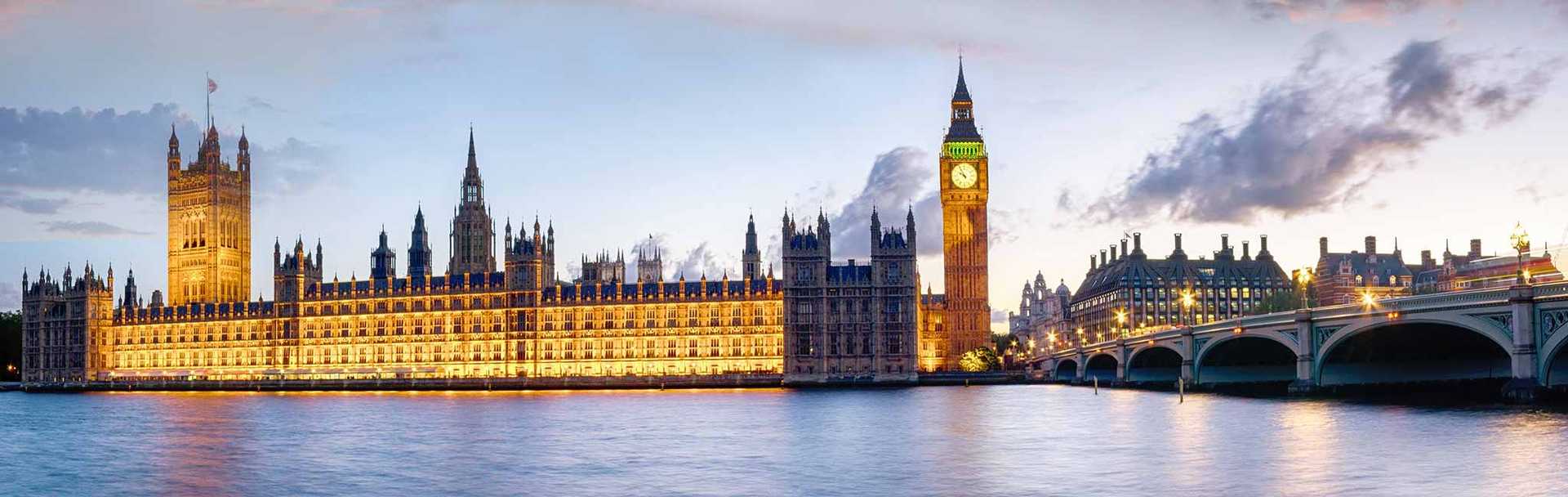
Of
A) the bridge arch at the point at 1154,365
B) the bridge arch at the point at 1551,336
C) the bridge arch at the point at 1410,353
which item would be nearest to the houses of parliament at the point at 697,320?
the bridge arch at the point at 1154,365

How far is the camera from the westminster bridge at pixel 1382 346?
73812 millimetres

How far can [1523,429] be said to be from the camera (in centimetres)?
6450

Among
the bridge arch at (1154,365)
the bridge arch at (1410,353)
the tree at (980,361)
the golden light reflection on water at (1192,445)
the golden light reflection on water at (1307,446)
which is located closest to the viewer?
the golden light reflection on water at (1307,446)

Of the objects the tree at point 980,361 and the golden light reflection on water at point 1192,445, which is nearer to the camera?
the golden light reflection on water at point 1192,445

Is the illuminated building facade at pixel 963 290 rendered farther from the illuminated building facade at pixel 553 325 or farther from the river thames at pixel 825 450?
the river thames at pixel 825 450

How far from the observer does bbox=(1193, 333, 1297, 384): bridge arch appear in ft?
372

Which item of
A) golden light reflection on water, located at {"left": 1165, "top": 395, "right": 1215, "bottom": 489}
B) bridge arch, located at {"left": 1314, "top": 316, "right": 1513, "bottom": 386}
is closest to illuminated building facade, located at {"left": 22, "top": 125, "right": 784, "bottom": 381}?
bridge arch, located at {"left": 1314, "top": 316, "right": 1513, "bottom": 386}

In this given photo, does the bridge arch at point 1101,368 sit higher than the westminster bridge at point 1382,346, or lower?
lower

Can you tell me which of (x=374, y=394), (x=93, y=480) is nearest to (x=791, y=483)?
(x=93, y=480)

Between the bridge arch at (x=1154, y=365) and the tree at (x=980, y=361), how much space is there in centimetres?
2828

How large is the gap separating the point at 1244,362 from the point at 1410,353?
87.6 ft

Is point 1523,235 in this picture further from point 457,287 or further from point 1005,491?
point 457,287

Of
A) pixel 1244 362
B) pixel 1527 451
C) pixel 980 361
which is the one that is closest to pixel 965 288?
pixel 980 361

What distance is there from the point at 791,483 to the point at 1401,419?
119ft
